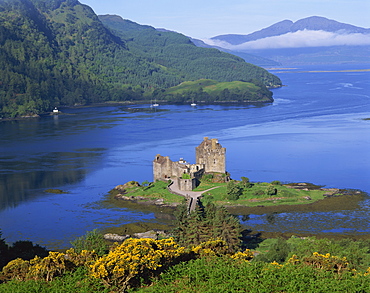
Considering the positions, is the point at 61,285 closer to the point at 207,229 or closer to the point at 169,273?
the point at 169,273

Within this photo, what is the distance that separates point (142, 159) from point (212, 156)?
1312 inches

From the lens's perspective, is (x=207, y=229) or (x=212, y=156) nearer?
(x=207, y=229)

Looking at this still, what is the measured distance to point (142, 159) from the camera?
391 ft

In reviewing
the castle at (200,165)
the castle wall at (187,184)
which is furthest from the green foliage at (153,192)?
the castle wall at (187,184)

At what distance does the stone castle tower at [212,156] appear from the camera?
8788cm

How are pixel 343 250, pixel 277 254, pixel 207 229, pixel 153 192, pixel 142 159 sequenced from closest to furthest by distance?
pixel 343 250, pixel 277 254, pixel 207 229, pixel 153 192, pixel 142 159

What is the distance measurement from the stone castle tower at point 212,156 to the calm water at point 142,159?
12.5 metres

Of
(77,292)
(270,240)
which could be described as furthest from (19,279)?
(270,240)

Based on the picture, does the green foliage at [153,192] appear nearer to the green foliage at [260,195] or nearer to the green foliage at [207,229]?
the green foliage at [260,195]

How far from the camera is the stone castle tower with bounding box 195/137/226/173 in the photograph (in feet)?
288

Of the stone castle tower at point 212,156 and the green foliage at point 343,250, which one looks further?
the stone castle tower at point 212,156

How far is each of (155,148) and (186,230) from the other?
74.8m

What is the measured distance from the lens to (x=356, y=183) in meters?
94.5

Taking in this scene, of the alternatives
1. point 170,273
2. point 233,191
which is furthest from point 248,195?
point 170,273
